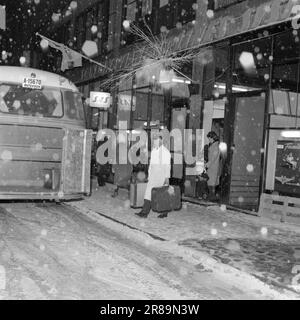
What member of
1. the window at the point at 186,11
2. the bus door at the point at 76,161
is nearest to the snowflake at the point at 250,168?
the bus door at the point at 76,161

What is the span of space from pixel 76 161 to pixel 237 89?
483cm

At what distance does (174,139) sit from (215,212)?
369cm

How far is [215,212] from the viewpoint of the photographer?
11.7m

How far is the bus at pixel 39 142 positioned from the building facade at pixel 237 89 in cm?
409

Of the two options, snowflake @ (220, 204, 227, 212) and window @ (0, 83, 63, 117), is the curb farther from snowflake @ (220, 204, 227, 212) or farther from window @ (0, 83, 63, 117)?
snowflake @ (220, 204, 227, 212)

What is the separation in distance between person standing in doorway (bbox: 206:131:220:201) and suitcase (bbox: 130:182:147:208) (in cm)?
260

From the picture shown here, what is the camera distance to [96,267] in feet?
20.5

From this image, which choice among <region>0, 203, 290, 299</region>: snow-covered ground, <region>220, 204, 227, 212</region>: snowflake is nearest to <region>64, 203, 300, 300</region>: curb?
<region>0, 203, 290, 299</region>: snow-covered ground

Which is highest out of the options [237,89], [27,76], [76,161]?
[237,89]

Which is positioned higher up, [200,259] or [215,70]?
[215,70]

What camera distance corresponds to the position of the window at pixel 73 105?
11.3m

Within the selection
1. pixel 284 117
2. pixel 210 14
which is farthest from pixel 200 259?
pixel 210 14

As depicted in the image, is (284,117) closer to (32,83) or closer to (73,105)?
(73,105)
